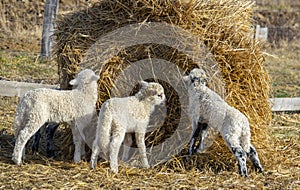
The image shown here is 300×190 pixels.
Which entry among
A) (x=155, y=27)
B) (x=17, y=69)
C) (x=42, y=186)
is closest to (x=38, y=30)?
(x=17, y=69)

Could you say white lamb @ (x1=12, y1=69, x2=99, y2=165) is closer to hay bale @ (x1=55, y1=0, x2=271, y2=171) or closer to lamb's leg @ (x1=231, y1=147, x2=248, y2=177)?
hay bale @ (x1=55, y1=0, x2=271, y2=171)

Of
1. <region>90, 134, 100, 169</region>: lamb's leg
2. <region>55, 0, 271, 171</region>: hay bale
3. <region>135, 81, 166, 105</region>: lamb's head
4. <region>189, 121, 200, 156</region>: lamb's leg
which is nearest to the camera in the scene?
<region>90, 134, 100, 169</region>: lamb's leg

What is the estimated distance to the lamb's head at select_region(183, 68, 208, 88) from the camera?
5.42m

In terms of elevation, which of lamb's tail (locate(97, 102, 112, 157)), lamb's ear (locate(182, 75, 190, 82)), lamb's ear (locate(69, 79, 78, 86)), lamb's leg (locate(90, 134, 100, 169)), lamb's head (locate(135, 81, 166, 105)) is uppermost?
lamb's ear (locate(182, 75, 190, 82))

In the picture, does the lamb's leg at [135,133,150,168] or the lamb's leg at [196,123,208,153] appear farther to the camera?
the lamb's leg at [196,123,208,153]

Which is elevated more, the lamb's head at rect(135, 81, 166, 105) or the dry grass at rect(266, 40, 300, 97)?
the dry grass at rect(266, 40, 300, 97)

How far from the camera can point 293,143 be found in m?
6.75

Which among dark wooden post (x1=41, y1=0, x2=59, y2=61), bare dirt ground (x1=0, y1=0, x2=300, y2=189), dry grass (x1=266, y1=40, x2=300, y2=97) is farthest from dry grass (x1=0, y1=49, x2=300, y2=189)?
dark wooden post (x1=41, y1=0, x2=59, y2=61)

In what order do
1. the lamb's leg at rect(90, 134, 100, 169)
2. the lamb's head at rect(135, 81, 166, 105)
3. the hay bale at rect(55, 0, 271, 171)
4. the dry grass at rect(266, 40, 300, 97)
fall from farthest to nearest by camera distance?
the dry grass at rect(266, 40, 300, 97) < the hay bale at rect(55, 0, 271, 171) < the lamb's head at rect(135, 81, 166, 105) < the lamb's leg at rect(90, 134, 100, 169)

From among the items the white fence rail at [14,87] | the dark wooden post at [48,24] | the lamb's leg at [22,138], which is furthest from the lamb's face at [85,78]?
the dark wooden post at [48,24]

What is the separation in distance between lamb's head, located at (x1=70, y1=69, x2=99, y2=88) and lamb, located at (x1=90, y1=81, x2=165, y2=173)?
310 mm

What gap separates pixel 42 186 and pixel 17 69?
19.2ft

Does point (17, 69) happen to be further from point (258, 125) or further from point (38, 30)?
point (258, 125)

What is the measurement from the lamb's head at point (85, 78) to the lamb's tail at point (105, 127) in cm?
36
